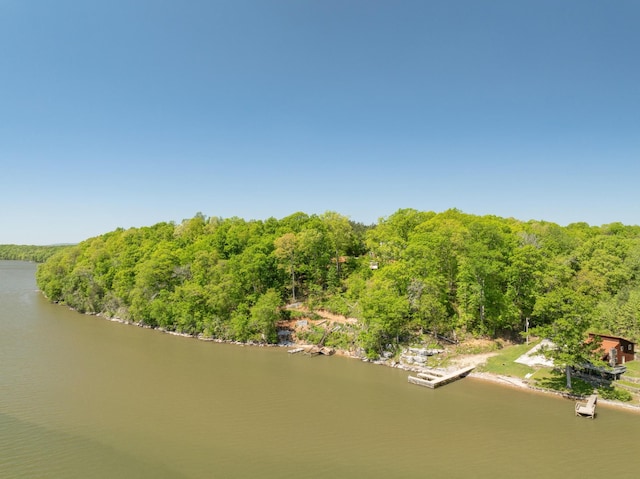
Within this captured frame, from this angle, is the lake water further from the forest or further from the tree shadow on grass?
the forest

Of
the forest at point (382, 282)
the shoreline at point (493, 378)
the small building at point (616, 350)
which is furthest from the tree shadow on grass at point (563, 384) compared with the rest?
the forest at point (382, 282)

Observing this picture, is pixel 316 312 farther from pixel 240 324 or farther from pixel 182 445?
pixel 182 445

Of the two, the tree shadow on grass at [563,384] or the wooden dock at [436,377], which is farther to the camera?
the wooden dock at [436,377]

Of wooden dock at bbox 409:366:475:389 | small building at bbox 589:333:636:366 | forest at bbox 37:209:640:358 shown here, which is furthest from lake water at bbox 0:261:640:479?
forest at bbox 37:209:640:358

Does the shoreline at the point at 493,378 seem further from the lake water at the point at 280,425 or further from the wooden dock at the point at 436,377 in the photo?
the lake water at the point at 280,425

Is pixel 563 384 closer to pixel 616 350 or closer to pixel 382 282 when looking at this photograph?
pixel 616 350

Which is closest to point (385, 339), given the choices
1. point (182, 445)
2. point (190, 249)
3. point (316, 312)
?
point (316, 312)

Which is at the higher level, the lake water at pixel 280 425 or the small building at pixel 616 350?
the small building at pixel 616 350

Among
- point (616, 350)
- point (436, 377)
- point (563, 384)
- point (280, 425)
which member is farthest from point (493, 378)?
point (280, 425)
